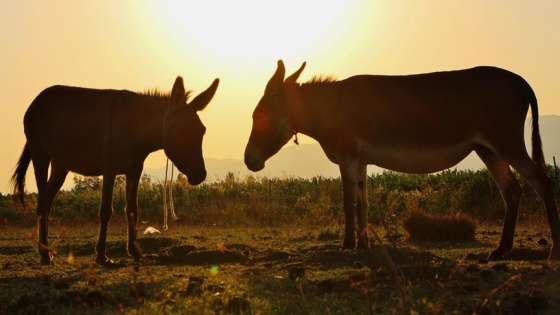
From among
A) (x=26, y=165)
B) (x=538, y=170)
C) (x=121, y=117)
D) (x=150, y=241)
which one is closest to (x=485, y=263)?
(x=538, y=170)

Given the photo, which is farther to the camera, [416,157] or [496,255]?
[416,157]

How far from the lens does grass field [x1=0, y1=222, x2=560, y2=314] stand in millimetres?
5883

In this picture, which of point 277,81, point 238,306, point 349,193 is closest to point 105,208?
point 277,81

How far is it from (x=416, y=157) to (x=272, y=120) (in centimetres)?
253

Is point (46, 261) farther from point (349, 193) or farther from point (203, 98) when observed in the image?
point (349, 193)

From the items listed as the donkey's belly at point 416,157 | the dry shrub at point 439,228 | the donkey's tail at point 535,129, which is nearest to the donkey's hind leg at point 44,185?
the donkey's belly at point 416,157

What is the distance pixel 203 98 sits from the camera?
38.3ft

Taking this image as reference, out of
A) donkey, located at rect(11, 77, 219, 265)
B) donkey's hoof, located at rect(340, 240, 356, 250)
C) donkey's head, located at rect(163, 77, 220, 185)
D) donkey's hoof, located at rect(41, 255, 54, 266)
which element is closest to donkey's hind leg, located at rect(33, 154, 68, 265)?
donkey, located at rect(11, 77, 219, 265)

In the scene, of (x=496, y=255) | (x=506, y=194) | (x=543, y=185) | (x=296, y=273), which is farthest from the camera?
(x=506, y=194)

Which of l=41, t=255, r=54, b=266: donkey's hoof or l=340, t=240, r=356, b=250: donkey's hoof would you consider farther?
l=41, t=255, r=54, b=266: donkey's hoof

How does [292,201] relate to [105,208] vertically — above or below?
above

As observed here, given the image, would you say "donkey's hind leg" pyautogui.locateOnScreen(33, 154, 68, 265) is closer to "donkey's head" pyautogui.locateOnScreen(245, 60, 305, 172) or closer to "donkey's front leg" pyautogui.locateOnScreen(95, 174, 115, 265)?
"donkey's front leg" pyautogui.locateOnScreen(95, 174, 115, 265)

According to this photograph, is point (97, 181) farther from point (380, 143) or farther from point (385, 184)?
point (380, 143)

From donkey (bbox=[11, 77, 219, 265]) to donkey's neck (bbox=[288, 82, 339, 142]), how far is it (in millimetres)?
1279
